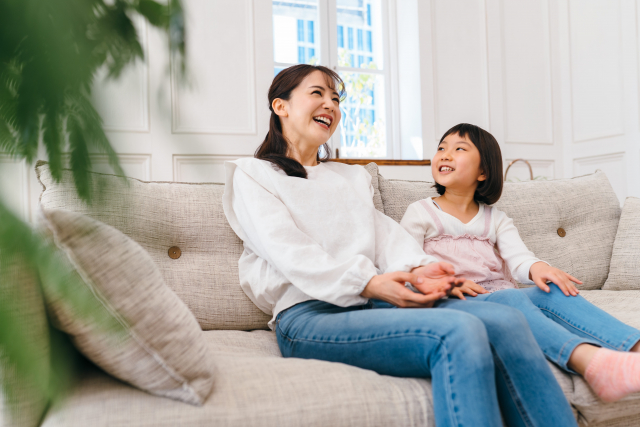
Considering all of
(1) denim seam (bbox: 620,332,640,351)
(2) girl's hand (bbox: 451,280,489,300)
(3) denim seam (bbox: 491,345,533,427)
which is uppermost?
(2) girl's hand (bbox: 451,280,489,300)

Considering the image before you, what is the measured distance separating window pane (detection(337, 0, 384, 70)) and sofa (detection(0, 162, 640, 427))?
A: 6.89ft

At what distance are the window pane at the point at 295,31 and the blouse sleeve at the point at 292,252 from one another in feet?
7.74

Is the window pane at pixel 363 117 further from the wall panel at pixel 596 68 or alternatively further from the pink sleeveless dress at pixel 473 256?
the pink sleeveless dress at pixel 473 256

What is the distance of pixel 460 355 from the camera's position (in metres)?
0.81

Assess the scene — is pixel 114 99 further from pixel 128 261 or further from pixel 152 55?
pixel 128 261

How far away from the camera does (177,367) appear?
2.28 feet

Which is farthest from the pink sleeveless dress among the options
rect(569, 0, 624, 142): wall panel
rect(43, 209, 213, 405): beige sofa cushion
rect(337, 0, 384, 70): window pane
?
rect(569, 0, 624, 142): wall panel

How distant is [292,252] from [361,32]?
2914mm

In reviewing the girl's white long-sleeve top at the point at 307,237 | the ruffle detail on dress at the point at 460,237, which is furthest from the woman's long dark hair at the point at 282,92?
the ruffle detail on dress at the point at 460,237

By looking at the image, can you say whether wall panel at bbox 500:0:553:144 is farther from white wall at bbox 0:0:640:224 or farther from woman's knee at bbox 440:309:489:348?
woman's knee at bbox 440:309:489:348

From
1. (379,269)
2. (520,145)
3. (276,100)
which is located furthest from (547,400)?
(520,145)

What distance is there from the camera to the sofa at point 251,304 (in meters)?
0.31

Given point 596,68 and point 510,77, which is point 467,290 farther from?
point 596,68

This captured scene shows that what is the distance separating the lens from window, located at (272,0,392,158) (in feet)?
11.2
